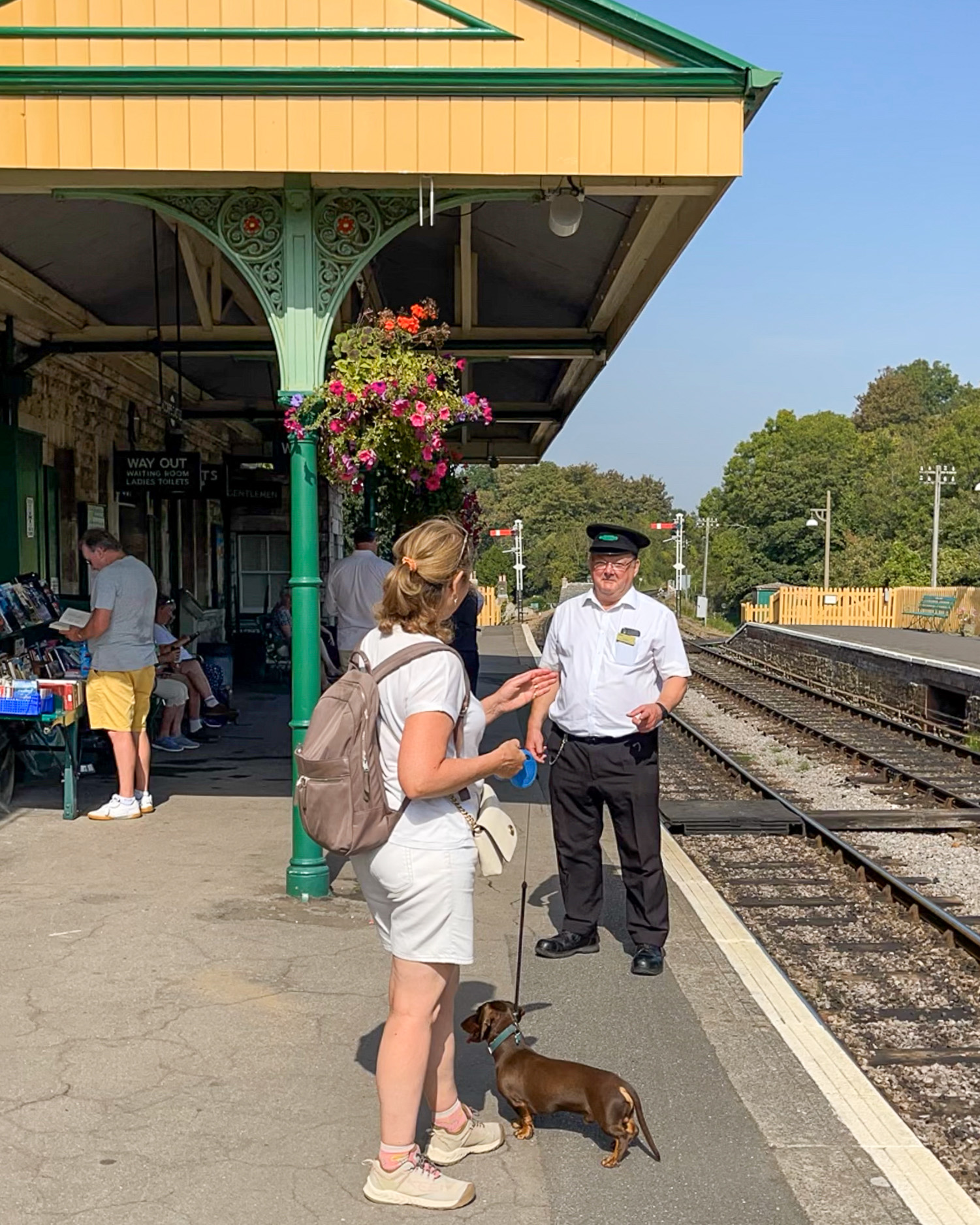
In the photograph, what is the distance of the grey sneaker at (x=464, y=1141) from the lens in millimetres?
3791

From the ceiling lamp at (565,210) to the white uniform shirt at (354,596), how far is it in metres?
2.82

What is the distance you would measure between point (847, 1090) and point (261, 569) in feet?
48.7

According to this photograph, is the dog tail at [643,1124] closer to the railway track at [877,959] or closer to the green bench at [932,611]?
the railway track at [877,959]

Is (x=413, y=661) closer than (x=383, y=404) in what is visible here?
Yes

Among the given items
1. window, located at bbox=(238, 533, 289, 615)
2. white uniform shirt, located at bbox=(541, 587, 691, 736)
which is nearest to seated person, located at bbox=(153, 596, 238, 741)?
white uniform shirt, located at bbox=(541, 587, 691, 736)

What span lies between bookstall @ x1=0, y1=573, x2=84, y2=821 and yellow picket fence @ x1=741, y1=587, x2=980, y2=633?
35.1m

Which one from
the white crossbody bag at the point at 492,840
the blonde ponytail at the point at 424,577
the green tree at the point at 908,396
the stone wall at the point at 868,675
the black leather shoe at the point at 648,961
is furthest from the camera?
the green tree at the point at 908,396

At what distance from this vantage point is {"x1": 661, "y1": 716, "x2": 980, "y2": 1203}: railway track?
5133 millimetres

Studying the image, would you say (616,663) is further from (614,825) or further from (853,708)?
(853,708)

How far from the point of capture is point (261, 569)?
18.4 metres

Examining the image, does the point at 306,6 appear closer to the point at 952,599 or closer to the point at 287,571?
the point at 287,571

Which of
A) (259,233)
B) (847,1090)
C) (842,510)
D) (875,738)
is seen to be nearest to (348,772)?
(847,1090)

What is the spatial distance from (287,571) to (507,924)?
12487 mm

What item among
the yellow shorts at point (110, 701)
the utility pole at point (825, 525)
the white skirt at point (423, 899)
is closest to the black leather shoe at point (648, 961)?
the white skirt at point (423, 899)
